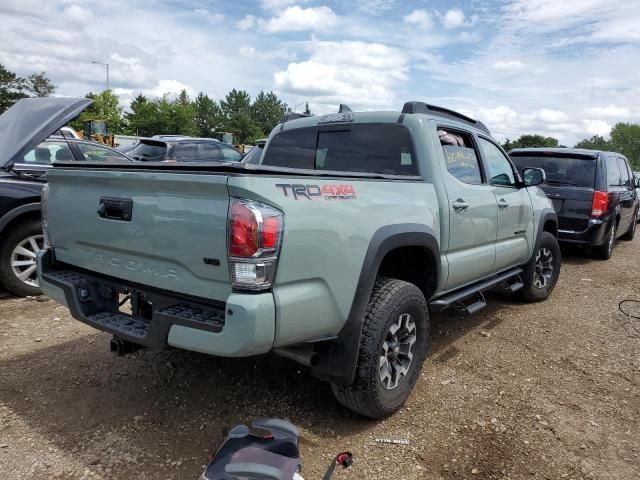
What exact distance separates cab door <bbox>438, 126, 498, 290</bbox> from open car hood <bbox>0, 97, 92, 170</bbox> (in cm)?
348

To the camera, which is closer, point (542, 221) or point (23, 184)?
point (23, 184)

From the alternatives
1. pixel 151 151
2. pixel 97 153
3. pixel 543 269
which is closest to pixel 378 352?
pixel 543 269

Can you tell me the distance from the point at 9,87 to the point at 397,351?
66335mm

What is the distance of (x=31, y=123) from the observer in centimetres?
459

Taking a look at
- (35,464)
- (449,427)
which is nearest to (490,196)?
(449,427)

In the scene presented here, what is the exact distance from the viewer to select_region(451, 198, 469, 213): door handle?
3543mm

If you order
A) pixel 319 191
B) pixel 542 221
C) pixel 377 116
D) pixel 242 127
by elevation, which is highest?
pixel 242 127

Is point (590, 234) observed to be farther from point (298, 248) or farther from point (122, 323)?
point (122, 323)

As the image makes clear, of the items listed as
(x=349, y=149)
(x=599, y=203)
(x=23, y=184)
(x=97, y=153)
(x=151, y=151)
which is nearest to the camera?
(x=349, y=149)

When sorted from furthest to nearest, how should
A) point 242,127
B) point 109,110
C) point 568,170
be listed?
point 242,127
point 109,110
point 568,170

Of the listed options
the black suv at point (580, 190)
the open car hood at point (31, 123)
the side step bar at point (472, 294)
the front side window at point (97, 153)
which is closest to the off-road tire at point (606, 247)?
the black suv at point (580, 190)

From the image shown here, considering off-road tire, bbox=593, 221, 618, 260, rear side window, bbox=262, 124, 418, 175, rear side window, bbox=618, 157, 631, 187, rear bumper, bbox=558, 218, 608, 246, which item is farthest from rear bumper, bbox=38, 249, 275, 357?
rear side window, bbox=618, 157, 631, 187

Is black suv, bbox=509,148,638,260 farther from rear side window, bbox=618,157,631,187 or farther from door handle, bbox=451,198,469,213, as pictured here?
door handle, bbox=451,198,469,213

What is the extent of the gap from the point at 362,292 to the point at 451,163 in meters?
1.59
